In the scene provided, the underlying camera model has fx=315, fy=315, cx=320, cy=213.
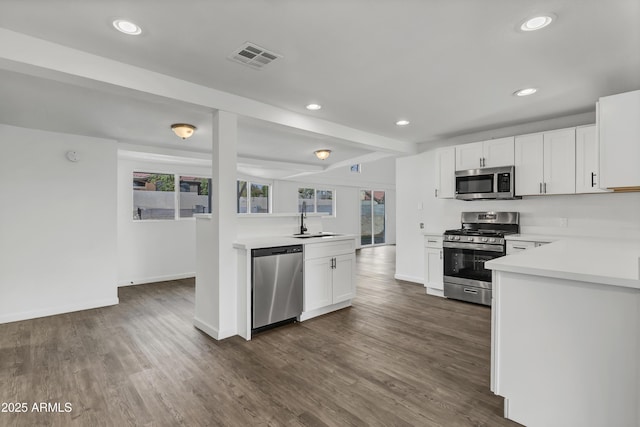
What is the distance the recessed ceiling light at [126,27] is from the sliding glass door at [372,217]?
9038mm

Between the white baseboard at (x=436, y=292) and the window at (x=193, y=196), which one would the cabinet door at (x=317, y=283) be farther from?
the window at (x=193, y=196)

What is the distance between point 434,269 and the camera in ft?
15.6

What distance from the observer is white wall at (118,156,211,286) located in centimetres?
566

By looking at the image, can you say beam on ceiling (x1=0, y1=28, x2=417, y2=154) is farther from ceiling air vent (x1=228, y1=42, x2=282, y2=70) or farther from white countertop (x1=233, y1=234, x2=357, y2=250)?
white countertop (x1=233, y1=234, x2=357, y2=250)

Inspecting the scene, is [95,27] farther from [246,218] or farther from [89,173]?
[89,173]

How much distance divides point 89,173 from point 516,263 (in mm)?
5049

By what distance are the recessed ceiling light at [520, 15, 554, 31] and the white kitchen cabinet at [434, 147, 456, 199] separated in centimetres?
277

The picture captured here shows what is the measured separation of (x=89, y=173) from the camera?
4.33 m

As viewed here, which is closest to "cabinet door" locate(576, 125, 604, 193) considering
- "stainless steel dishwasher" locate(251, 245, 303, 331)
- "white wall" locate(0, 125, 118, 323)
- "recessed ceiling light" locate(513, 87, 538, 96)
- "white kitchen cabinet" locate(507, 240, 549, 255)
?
"white kitchen cabinet" locate(507, 240, 549, 255)

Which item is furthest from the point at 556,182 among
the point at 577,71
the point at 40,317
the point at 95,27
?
the point at 40,317

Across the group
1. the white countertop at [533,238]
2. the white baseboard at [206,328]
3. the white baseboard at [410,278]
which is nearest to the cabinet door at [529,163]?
the white countertop at [533,238]

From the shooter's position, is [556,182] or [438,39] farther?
[556,182]

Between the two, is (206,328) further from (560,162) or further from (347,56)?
(560,162)

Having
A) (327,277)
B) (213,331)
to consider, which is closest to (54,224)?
(213,331)
